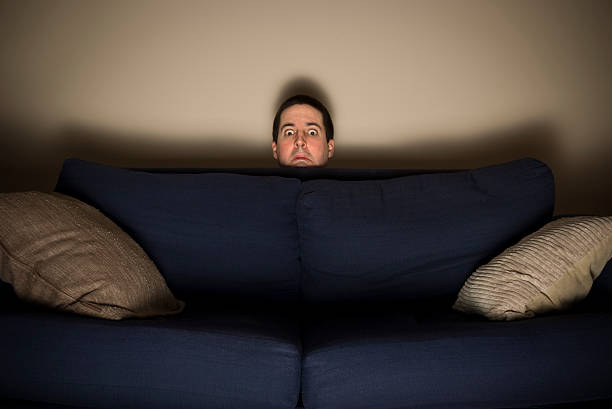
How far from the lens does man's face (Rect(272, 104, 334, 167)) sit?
6.32ft

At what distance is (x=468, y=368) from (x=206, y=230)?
3.04 feet

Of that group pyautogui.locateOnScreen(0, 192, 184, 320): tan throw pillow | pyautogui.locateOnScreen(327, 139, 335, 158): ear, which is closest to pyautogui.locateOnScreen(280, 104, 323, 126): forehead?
pyautogui.locateOnScreen(327, 139, 335, 158): ear

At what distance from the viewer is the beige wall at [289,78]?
2.11m

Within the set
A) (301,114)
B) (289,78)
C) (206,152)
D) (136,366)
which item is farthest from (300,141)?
(136,366)

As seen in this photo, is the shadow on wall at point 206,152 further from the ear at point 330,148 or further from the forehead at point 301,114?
the forehead at point 301,114

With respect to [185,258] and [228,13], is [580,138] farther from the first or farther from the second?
[185,258]

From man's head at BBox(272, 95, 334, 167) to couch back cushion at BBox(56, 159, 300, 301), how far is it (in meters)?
0.43

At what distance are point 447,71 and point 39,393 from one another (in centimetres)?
207

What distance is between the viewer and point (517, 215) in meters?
1.50

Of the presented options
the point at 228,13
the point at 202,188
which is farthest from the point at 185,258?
the point at 228,13

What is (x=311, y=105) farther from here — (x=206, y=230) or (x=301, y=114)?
(x=206, y=230)

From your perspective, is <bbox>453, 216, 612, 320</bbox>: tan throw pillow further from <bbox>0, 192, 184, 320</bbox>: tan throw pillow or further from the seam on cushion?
the seam on cushion

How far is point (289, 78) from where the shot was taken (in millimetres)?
2141

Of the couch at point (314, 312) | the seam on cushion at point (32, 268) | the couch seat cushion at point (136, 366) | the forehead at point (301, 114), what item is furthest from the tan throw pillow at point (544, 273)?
the seam on cushion at point (32, 268)
